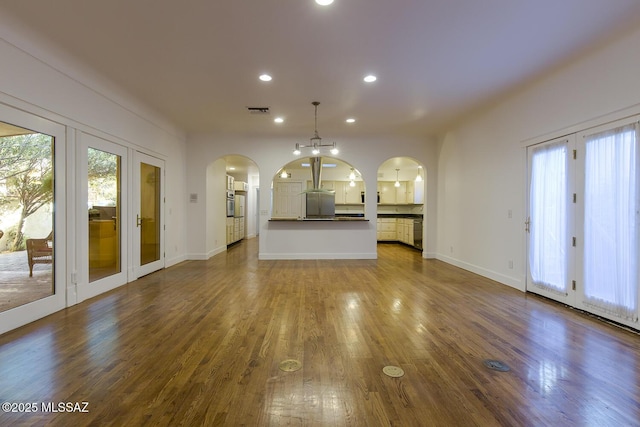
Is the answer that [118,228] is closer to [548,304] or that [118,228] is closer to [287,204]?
[548,304]

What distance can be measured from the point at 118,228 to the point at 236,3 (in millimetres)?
3524

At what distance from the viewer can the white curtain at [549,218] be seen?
3.63m

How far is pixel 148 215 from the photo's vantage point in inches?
208

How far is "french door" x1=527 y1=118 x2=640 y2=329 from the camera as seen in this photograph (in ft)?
9.38

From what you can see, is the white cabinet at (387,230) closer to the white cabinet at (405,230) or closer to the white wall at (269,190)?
the white cabinet at (405,230)

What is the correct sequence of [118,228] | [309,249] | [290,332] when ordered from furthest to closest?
[309,249], [118,228], [290,332]

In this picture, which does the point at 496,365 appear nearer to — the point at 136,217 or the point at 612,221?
the point at 612,221

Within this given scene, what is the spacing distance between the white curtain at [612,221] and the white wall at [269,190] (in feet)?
12.3

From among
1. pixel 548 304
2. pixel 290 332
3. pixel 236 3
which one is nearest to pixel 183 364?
pixel 290 332

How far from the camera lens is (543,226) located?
12.8 ft

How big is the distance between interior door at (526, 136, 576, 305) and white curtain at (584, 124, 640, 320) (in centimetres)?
22

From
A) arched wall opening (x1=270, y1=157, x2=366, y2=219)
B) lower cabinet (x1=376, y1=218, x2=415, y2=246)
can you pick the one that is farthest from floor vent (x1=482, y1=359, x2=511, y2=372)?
arched wall opening (x1=270, y1=157, x2=366, y2=219)

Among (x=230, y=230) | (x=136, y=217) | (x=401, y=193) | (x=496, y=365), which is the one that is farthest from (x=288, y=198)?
(x=496, y=365)

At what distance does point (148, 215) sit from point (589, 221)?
20.2 feet
